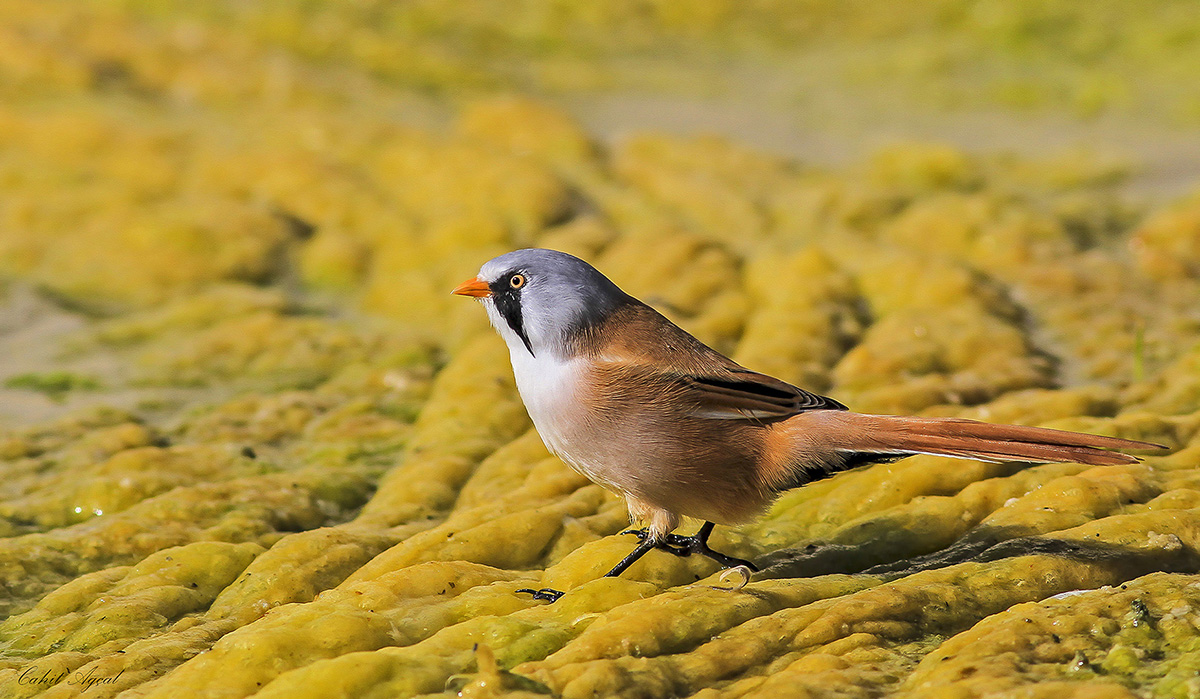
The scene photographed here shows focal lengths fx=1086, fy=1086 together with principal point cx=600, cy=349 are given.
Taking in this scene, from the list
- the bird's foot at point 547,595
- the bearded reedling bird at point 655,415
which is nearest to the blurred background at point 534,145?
the bearded reedling bird at point 655,415

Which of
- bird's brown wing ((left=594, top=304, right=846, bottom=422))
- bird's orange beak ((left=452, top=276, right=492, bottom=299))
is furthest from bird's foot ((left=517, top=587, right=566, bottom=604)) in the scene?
bird's orange beak ((left=452, top=276, right=492, bottom=299))

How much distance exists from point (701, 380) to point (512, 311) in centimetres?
70

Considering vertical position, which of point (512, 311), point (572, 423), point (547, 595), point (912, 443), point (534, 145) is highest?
point (534, 145)

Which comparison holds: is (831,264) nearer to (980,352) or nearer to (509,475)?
(980,352)

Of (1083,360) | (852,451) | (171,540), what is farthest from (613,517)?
(1083,360)

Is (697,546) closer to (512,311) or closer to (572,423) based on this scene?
(572,423)

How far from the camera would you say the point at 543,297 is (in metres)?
3.70

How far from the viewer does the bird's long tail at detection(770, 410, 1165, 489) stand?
3146mm

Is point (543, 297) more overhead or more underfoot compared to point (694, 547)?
more overhead

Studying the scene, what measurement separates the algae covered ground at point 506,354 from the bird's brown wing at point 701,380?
58cm

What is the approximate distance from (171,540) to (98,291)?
135 inches

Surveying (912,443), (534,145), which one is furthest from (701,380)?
(534,145)

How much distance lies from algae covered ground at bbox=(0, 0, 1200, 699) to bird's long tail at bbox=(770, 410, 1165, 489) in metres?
0.40

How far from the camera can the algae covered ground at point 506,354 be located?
10.5ft
